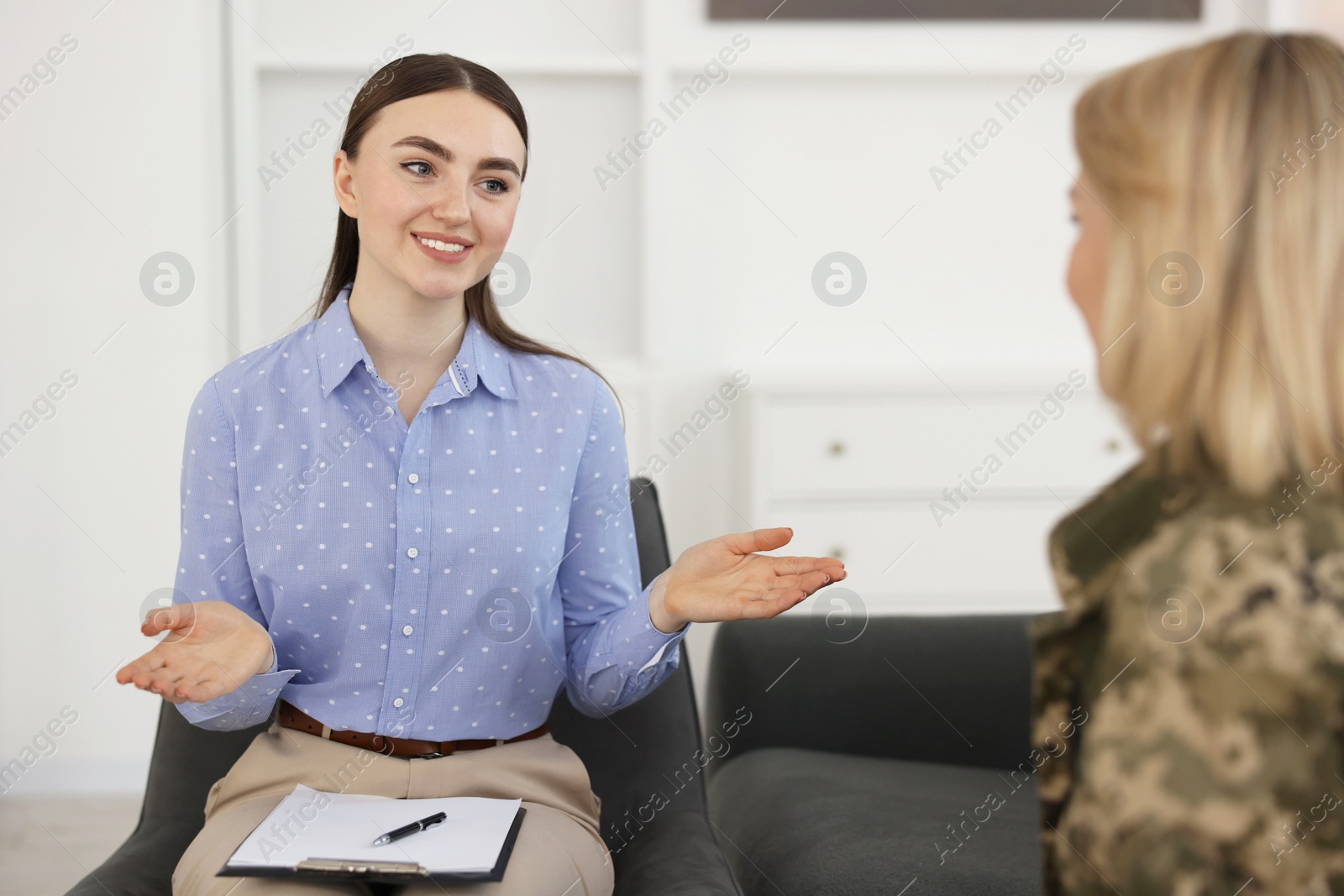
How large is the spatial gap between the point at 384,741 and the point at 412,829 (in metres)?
0.19

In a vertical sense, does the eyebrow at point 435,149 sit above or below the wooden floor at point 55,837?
above

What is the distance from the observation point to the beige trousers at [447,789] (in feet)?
3.78

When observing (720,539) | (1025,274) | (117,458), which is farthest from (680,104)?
(720,539)

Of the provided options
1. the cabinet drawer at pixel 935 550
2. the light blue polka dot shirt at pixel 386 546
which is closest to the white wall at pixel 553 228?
the cabinet drawer at pixel 935 550

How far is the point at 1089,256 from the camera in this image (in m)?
0.91

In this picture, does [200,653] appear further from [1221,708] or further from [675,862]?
[1221,708]

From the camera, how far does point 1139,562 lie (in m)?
0.79

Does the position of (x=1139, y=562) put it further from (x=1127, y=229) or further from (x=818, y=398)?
(x=818, y=398)

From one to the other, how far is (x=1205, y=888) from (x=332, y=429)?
102 cm

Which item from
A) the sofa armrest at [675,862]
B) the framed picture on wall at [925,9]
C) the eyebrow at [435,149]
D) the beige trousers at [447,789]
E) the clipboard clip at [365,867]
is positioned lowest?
the sofa armrest at [675,862]

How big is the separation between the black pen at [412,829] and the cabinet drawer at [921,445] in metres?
1.92

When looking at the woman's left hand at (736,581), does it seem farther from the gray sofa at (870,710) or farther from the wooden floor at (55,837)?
the wooden floor at (55,837)

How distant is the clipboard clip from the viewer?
103 cm

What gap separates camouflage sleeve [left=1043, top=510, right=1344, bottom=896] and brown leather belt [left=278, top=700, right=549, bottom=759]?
76 cm
